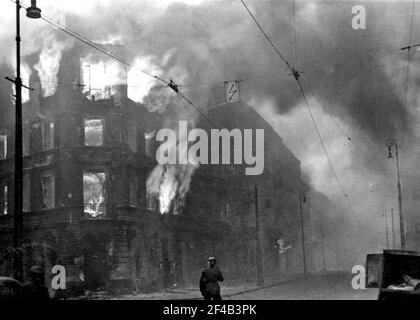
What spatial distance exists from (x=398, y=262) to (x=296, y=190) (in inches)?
2344

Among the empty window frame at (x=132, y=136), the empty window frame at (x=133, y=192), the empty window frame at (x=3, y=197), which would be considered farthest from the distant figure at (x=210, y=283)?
the empty window frame at (x=3, y=197)

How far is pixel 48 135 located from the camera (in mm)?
35781

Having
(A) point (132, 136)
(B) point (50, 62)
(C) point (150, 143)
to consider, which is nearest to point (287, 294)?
(A) point (132, 136)

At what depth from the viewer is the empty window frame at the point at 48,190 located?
34812 millimetres

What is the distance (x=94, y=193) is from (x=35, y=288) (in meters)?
24.6

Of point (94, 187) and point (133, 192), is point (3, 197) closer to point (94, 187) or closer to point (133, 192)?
point (94, 187)

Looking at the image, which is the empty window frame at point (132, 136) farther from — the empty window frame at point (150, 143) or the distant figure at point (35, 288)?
the distant figure at point (35, 288)

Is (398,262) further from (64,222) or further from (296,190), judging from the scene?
(296,190)

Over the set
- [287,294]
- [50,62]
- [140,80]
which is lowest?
[287,294]
